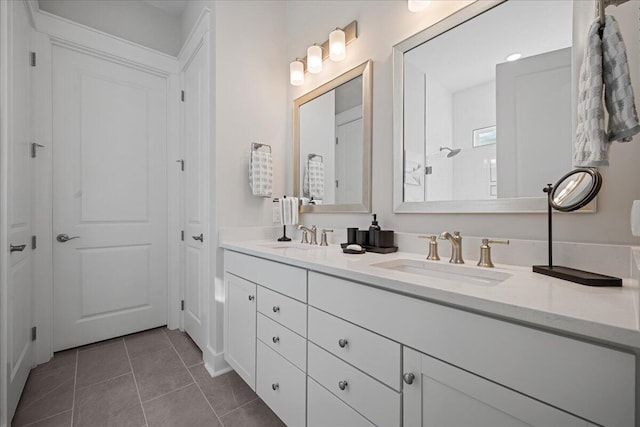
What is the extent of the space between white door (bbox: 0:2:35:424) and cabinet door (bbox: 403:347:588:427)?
178 cm

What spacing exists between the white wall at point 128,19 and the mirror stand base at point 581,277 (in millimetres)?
3176

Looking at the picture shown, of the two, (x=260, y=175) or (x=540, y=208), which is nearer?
(x=540, y=208)

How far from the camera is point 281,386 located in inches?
49.7

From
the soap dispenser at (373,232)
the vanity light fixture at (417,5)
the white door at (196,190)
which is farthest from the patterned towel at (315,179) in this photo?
the vanity light fixture at (417,5)

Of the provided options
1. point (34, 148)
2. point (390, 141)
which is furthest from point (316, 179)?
point (34, 148)

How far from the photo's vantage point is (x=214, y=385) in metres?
1.70

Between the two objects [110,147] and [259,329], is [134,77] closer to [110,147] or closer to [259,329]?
[110,147]

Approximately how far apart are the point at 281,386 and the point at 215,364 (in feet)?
2.53

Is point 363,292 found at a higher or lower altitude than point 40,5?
lower

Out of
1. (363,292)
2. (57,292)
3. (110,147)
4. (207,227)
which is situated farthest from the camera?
(110,147)

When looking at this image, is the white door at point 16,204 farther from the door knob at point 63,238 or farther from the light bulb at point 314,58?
Result: the light bulb at point 314,58

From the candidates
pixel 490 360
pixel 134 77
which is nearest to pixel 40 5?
pixel 134 77

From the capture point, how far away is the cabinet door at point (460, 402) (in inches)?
22.0

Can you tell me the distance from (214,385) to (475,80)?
2.13 m
